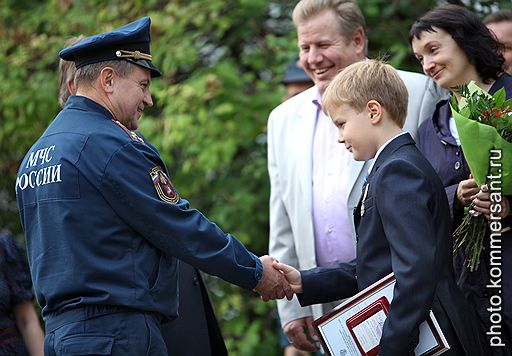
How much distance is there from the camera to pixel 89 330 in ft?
11.2

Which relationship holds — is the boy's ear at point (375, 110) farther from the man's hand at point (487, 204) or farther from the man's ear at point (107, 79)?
the man's ear at point (107, 79)

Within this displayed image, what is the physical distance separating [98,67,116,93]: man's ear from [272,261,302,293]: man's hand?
3.28ft

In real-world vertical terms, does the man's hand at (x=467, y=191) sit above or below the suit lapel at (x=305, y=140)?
above

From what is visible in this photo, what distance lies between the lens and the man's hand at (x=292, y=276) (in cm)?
404

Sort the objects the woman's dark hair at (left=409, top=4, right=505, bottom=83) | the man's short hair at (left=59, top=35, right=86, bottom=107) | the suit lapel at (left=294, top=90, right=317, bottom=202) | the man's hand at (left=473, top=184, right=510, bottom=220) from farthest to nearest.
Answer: the suit lapel at (left=294, top=90, right=317, bottom=202) < the man's short hair at (left=59, top=35, right=86, bottom=107) < the woman's dark hair at (left=409, top=4, right=505, bottom=83) < the man's hand at (left=473, top=184, right=510, bottom=220)

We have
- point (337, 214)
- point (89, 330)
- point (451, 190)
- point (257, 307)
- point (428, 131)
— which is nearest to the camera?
point (89, 330)

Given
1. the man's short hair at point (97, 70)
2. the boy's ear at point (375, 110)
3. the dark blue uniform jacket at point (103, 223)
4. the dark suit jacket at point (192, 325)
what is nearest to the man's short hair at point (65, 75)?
the man's short hair at point (97, 70)

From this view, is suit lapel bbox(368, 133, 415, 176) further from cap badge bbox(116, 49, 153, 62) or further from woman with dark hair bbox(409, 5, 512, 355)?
cap badge bbox(116, 49, 153, 62)

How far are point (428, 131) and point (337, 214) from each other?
595 millimetres

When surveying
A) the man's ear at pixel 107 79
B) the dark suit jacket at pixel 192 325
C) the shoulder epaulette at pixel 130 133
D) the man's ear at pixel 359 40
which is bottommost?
the dark suit jacket at pixel 192 325

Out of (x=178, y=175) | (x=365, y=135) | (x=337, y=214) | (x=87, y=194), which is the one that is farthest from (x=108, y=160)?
(x=178, y=175)

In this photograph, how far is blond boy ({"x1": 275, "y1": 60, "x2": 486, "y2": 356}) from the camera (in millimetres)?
3270

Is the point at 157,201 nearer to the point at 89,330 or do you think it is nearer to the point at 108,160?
the point at 108,160

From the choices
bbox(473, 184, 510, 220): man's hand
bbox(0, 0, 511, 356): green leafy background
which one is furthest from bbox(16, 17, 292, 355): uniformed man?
bbox(0, 0, 511, 356): green leafy background
